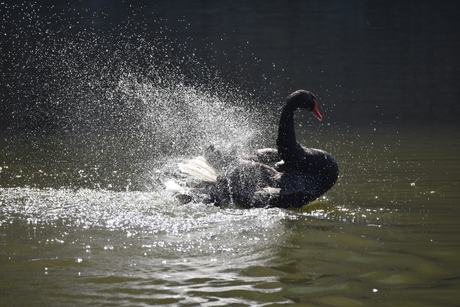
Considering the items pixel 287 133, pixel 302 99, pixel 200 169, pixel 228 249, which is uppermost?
pixel 302 99

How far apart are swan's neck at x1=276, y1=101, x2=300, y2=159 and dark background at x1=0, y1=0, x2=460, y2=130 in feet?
20.2

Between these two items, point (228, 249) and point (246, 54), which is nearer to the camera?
point (228, 249)

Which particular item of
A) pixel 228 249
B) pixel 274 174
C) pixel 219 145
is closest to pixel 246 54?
pixel 219 145

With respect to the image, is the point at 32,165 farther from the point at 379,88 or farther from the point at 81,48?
the point at 81,48

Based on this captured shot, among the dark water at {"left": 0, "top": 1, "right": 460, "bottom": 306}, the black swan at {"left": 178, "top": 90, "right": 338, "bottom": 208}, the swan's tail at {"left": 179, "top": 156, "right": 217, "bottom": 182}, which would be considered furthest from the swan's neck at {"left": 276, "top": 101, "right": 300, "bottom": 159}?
the swan's tail at {"left": 179, "top": 156, "right": 217, "bottom": 182}

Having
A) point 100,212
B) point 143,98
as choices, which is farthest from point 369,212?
point 143,98

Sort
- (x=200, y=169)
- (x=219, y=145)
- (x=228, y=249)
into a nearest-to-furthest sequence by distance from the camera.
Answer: (x=228, y=249) < (x=200, y=169) < (x=219, y=145)

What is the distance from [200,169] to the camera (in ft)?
23.2

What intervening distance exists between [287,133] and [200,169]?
3.39ft

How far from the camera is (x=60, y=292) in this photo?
414 centimetres

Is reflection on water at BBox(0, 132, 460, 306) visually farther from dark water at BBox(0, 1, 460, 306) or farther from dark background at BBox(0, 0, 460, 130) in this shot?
dark background at BBox(0, 0, 460, 130)

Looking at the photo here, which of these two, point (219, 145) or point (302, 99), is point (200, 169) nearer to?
point (219, 145)

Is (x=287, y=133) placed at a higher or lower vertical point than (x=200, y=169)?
higher

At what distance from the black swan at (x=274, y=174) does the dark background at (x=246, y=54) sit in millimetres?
6191
